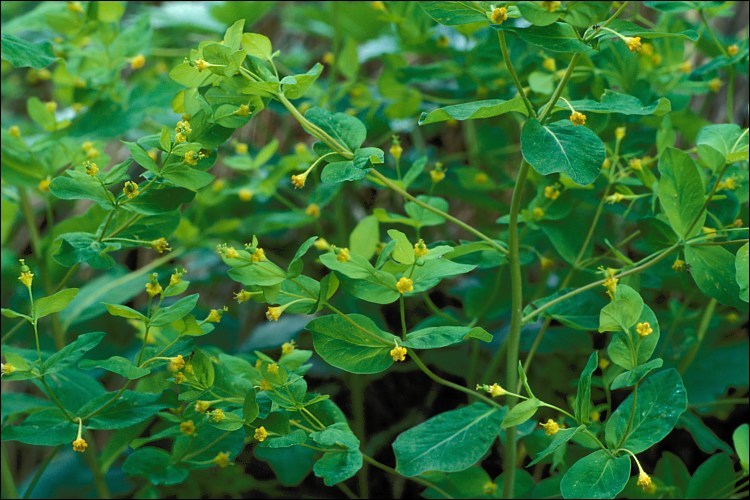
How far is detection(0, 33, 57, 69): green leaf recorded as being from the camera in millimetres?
783

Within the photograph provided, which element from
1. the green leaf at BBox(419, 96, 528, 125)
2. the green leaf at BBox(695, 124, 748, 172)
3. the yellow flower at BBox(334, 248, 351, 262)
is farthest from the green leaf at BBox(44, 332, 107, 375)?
the green leaf at BBox(695, 124, 748, 172)

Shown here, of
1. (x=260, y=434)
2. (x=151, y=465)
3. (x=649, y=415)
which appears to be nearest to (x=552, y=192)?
(x=649, y=415)

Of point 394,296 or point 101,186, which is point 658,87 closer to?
point 394,296

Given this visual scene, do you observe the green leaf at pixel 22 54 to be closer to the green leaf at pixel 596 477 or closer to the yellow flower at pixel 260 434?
the yellow flower at pixel 260 434

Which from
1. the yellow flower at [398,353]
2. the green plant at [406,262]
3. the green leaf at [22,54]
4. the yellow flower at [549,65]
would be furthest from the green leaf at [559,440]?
the green leaf at [22,54]

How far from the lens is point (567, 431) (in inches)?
22.8

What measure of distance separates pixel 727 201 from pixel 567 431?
33 centimetres

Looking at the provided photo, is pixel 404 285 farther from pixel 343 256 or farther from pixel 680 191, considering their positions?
pixel 680 191

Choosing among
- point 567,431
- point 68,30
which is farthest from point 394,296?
point 68,30

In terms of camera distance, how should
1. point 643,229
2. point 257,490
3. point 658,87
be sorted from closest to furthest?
point 643,229 → point 658,87 → point 257,490

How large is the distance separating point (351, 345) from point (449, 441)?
0.42ft

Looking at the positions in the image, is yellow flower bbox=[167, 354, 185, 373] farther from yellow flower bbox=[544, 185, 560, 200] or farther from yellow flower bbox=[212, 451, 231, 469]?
yellow flower bbox=[544, 185, 560, 200]

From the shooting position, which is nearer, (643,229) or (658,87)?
(643,229)

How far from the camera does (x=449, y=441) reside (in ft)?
2.20
